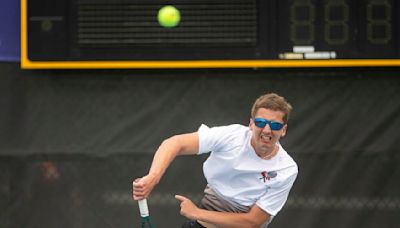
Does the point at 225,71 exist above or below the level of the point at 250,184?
above

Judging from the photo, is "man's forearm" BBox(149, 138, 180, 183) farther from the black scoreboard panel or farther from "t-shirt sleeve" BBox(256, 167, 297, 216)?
the black scoreboard panel

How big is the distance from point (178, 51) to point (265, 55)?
23.5 inches

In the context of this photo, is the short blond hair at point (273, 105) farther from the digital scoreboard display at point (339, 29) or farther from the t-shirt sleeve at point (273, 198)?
the digital scoreboard display at point (339, 29)

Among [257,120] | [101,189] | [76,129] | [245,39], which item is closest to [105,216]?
[101,189]

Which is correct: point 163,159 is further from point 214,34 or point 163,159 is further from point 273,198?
point 214,34

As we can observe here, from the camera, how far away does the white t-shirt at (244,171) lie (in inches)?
166

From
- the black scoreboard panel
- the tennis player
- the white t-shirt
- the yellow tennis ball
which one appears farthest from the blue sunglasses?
the yellow tennis ball

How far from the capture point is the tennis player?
4.08 m

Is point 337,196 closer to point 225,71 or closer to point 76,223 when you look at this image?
point 225,71

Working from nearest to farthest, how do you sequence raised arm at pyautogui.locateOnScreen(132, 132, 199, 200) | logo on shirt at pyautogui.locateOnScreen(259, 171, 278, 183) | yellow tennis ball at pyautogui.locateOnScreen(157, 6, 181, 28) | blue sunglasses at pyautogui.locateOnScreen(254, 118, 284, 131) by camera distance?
raised arm at pyautogui.locateOnScreen(132, 132, 199, 200)
blue sunglasses at pyautogui.locateOnScreen(254, 118, 284, 131)
logo on shirt at pyautogui.locateOnScreen(259, 171, 278, 183)
yellow tennis ball at pyautogui.locateOnScreen(157, 6, 181, 28)

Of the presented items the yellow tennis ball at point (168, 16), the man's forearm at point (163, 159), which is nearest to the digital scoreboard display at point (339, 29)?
the yellow tennis ball at point (168, 16)

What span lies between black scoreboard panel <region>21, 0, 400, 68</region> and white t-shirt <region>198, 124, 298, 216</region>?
1356mm

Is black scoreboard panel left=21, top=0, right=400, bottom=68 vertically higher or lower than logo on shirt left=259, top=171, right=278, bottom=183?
higher

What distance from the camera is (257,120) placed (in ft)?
13.3
